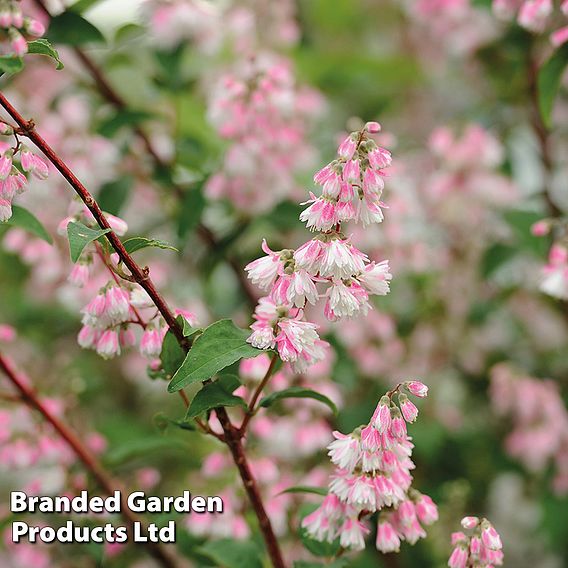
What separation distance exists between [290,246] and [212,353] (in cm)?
99

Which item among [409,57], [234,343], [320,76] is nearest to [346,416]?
[234,343]

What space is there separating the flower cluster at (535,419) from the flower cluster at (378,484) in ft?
2.96

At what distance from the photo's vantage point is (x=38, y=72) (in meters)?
1.98

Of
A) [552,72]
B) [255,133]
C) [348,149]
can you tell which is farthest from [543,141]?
[348,149]

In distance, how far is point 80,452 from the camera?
116 cm

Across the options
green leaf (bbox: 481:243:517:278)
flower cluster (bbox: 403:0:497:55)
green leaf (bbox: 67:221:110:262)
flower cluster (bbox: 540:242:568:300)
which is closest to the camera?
green leaf (bbox: 67:221:110:262)

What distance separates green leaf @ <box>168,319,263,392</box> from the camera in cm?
74

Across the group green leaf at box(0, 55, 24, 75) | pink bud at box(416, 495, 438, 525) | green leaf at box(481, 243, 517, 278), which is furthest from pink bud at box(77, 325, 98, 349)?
green leaf at box(481, 243, 517, 278)

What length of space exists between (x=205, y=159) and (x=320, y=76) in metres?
0.80

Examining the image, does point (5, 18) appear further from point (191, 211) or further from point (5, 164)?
point (191, 211)

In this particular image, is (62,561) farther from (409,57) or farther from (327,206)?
(409,57)

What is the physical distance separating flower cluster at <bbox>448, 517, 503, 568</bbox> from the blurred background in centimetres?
44

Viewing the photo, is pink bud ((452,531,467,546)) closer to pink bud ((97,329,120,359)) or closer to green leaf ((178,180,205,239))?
pink bud ((97,329,120,359))

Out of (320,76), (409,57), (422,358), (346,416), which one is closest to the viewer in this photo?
(346,416)
